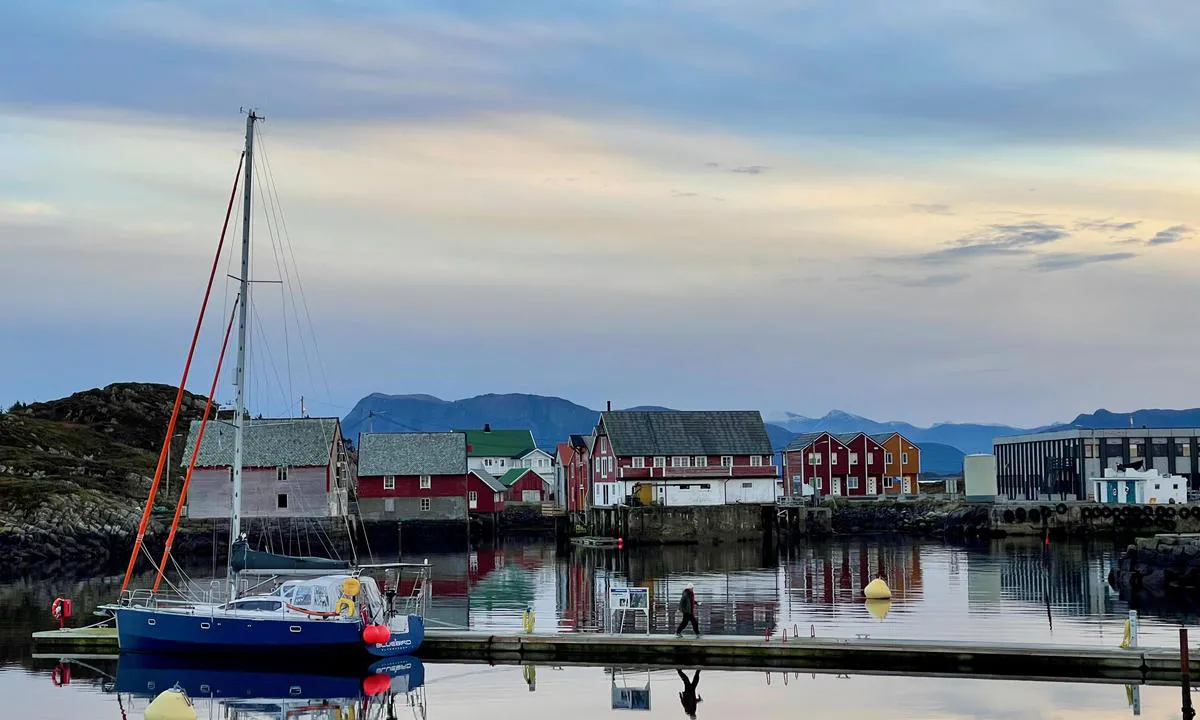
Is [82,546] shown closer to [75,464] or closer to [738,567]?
[75,464]

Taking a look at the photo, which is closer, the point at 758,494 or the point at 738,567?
the point at 738,567

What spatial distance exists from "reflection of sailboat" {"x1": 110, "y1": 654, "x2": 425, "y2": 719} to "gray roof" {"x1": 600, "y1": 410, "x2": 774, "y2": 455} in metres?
62.6

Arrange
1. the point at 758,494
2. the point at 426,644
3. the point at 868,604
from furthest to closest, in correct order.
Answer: the point at 758,494 → the point at 868,604 → the point at 426,644

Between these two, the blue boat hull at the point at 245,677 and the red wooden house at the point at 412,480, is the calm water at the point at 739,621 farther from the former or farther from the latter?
the red wooden house at the point at 412,480

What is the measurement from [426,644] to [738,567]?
3473 centimetres

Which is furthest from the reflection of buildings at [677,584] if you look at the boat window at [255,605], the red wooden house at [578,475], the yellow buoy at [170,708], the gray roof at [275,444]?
the red wooden house at [578,475]

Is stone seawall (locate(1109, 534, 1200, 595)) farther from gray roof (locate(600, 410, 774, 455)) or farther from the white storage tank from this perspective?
the white storage tank

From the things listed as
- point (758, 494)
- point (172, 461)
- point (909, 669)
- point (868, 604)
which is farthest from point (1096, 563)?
point (172, 461)

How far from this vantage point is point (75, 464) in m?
110

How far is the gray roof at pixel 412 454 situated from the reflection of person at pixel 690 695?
7112 cm

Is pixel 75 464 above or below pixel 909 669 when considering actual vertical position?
above

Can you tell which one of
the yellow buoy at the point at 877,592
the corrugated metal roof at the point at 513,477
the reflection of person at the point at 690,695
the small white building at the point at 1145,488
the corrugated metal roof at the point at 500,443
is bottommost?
the reflection of person at the point at 690,695

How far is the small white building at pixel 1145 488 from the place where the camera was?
102 meters

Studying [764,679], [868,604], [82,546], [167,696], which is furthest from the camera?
[82,546]
